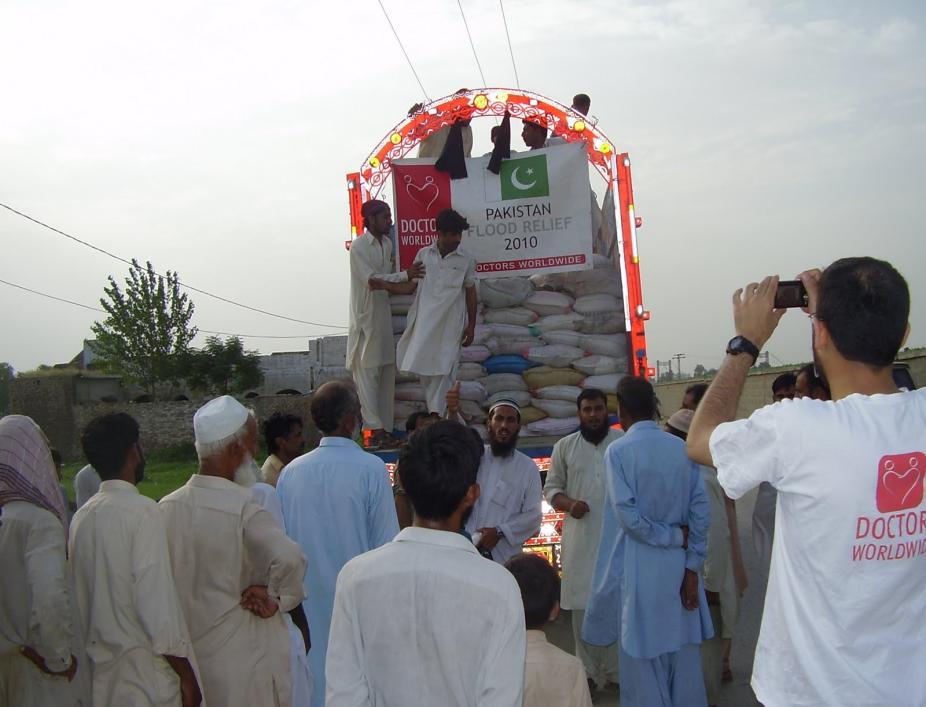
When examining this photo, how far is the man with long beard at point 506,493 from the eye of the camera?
16.2 feet

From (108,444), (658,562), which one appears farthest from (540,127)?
(108,444)

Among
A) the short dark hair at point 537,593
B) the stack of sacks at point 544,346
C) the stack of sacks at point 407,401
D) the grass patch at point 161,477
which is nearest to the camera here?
the short dark hair at point 537,593

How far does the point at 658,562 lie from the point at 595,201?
3915 millimetres

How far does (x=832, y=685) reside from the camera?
1814 mm

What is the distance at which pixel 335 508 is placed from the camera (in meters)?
3.55

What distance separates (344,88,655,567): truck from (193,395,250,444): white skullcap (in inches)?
132

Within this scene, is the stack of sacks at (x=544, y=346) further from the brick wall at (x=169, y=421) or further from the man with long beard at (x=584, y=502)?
the brick wall at (x=169, y=421)

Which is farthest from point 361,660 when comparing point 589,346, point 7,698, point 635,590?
point 589,346

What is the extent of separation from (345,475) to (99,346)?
123 feet

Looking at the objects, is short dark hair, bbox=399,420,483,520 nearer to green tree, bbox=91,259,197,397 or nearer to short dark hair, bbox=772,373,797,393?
short dark hair, bbox=772,373,797,393

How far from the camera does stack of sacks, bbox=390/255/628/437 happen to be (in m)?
6.72

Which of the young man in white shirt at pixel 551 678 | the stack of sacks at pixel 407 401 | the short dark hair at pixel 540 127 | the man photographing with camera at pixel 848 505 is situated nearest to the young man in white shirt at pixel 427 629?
the young man in white shirt at pixel 551 678

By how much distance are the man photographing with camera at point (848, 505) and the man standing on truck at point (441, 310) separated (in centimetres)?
463

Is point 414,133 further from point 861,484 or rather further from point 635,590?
point 861,484
